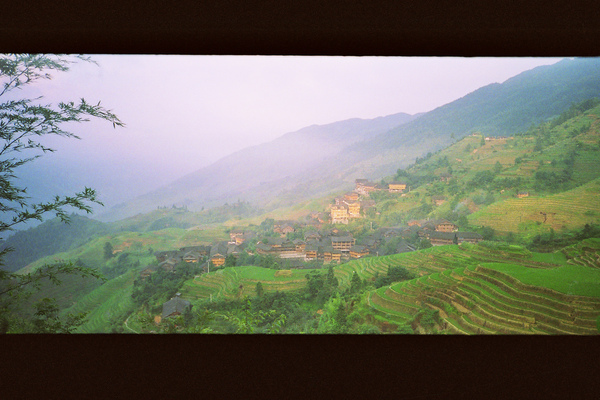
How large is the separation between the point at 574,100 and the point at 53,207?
4570 mm

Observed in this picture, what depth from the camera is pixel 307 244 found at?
2.83m

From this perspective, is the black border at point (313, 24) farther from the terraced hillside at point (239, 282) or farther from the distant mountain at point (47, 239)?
the terraced hillside at point (239, 282)

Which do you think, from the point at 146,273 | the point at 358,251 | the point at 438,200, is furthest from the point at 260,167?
the point at 438,200

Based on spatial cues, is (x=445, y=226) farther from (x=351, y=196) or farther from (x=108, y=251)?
(x=108, y=251)

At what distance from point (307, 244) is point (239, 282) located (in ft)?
2.28

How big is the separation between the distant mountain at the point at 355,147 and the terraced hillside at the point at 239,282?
64cm

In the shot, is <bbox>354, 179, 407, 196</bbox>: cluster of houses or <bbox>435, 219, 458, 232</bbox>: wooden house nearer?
<bbox>435, 219, 458, 232</bbox>: wooden house

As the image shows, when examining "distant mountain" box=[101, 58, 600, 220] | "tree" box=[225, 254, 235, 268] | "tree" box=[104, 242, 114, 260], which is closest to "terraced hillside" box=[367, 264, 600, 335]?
"distant mountain" box=[101, 58, 600, 220]

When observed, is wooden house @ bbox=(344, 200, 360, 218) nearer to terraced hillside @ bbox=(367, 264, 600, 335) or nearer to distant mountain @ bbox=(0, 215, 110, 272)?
terraced hillside @ bbox=(367, 264, 600, 335)

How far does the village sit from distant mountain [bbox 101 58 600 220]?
0.29 m

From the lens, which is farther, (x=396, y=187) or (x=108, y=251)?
(x=396, y=187)

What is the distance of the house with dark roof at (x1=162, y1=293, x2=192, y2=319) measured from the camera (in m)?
2.60
